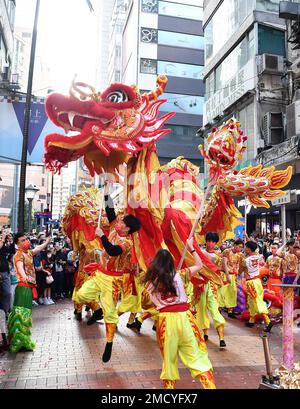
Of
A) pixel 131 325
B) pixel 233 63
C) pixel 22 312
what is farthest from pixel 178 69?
pixel 22 312

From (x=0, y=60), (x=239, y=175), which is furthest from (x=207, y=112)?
(x=239, y=175)

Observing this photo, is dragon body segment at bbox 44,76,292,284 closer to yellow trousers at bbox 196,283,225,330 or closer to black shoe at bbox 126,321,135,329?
yellow trousers at bbox 196,283,225,330

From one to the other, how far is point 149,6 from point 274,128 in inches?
1121

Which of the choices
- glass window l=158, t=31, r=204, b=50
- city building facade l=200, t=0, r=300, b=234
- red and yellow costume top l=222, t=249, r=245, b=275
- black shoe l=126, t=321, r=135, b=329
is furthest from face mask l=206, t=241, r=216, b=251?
glass window l=158, t=31, r=204, b=50

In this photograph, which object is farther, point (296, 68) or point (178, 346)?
point (296, 68)

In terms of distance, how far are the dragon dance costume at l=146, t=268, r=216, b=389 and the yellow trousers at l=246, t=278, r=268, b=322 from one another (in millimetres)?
4085

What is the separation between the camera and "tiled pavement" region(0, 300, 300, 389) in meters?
4.40

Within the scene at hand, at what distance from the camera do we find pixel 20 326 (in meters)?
5.62

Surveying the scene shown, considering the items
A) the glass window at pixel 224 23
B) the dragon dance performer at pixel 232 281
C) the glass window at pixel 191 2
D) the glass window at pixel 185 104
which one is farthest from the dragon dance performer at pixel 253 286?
the glass window at pixel 191 2

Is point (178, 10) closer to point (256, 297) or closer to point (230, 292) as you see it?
point (230, 292)

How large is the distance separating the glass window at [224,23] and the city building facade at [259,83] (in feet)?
0.16

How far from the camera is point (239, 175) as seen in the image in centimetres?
556

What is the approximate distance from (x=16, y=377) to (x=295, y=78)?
1687 cm

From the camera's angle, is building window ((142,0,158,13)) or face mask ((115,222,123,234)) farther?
building window ((142,0,158,13))
